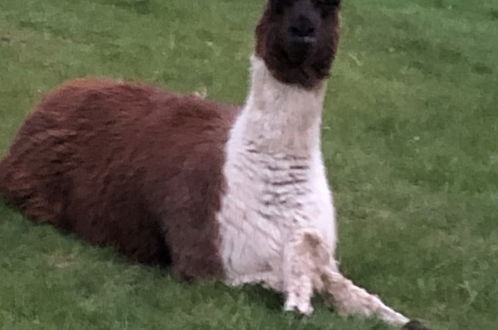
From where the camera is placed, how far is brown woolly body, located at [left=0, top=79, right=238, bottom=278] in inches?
215

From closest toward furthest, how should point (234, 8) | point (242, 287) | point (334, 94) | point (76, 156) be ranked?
point (242, 287), point (76, 156), point (334, 94), point (234, 8)

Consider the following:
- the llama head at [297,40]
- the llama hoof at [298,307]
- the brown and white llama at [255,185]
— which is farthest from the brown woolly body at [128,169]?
the llama head at [297,40]

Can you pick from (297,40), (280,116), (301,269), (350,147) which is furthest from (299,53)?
(350,147)

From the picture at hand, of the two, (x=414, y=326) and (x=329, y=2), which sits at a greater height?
(x=329, y=2)

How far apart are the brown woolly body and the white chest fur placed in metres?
0.09

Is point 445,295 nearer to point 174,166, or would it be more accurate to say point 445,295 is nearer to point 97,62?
point 174,166

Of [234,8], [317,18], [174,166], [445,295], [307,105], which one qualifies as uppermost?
[317,18]

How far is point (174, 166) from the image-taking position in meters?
5.65

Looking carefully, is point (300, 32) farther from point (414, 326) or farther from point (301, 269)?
point (414, 326)

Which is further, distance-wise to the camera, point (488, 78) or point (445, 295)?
point (488, 78)

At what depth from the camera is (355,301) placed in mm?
5223

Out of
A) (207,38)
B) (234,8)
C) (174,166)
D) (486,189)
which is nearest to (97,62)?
(207,38)

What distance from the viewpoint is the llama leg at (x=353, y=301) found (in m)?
5.16

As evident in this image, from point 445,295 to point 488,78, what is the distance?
18.5 feet
